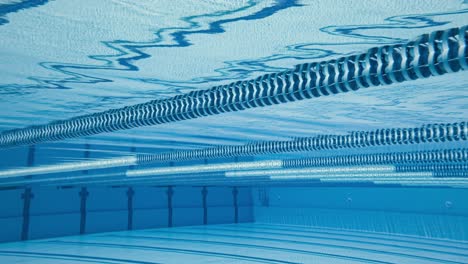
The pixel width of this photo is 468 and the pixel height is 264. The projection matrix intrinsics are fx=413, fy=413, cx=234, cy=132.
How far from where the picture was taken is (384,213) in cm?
1463

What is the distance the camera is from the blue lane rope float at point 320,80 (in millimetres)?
2020

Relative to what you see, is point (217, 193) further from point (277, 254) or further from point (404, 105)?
point (404, 105)

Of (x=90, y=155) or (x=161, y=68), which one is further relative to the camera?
(x=90, y=155)

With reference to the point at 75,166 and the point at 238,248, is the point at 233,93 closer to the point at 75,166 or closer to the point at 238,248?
the point at 75,166

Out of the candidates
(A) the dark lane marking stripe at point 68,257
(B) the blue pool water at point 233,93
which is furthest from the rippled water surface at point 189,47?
(A) the dark lane marking stripe at point 68,257

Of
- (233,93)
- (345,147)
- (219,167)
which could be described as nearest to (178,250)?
(219,167)

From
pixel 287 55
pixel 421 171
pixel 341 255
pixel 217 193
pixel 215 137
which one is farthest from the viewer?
pixel 217 193

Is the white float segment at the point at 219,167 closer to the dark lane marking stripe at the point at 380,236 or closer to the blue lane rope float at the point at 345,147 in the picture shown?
the blue lane rope float at the point at 345,147

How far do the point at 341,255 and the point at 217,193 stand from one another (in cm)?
921

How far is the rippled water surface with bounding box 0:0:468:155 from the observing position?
236 centimetres

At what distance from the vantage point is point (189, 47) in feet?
9.70

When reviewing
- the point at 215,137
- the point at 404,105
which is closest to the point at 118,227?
the point at 215,137

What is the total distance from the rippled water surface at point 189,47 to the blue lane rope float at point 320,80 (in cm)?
27

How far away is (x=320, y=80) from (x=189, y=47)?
39.2 inches
